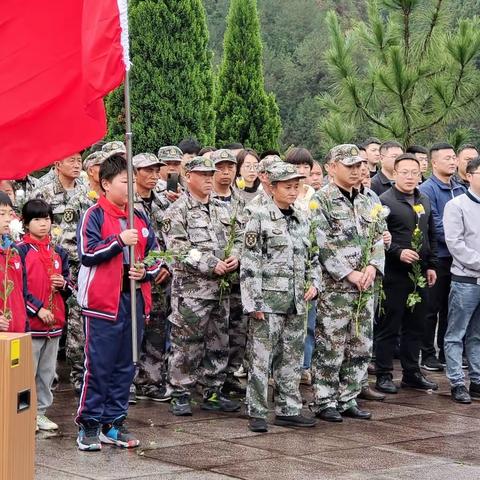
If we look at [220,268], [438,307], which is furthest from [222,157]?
[438,307]

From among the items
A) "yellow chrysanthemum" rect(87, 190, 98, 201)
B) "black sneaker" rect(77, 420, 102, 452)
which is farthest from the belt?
"black sneaker" rect(77, 420, 102, 452)

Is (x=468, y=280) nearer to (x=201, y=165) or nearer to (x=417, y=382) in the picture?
(x=417, y=382)

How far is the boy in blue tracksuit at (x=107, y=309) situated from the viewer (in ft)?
26.1

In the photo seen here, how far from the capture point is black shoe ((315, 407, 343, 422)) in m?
9.37

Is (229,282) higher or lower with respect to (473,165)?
lower

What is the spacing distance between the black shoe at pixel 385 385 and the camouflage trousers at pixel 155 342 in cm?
205

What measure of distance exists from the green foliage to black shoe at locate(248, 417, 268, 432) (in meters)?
8.89

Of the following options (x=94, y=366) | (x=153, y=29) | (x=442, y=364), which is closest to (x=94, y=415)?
(x=94, y=366)

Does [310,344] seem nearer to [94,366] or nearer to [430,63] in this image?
[94,366]

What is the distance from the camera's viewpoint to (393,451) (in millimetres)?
8289

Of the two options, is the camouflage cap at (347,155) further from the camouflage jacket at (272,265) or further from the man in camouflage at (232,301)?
the man in camouflage at (232,301)

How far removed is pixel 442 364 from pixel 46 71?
21.8ft

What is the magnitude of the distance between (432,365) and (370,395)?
1.99 m

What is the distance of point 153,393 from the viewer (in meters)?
10.0
